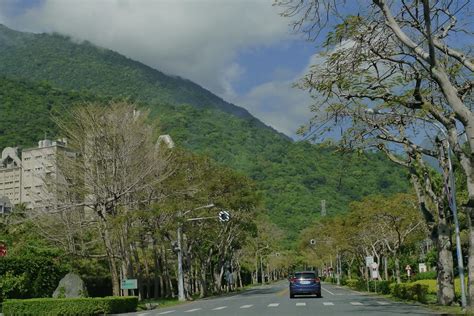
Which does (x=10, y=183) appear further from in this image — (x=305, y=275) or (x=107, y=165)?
(x=305, y=275)

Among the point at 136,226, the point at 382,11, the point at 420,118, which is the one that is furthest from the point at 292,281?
the point at 382,11

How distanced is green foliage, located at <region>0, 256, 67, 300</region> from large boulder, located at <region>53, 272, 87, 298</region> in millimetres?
3644

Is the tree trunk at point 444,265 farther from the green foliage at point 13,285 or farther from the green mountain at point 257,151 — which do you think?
the green mountain at point 257,151

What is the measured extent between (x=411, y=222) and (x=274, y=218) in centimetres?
6761

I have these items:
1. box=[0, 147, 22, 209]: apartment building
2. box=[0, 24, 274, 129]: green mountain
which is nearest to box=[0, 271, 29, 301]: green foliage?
box=[0, 147, 22, 209]: apartment building

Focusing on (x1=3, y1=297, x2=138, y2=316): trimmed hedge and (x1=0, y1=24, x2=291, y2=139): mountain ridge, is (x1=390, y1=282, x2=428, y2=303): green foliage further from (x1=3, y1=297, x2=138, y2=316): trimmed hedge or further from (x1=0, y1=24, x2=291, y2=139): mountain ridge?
(x1=0, y1=24, x2=291, y2=139): mountain ridge

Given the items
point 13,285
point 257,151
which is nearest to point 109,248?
point 13,285

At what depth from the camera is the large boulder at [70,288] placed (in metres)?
30.3

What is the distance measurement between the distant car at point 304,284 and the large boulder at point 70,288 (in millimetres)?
13452

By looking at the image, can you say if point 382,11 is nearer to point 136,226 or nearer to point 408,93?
point 408,93

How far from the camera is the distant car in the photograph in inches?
1494

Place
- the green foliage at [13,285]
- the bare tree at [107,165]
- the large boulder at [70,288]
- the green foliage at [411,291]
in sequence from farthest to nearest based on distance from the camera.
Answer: the bare tree at [107,165] → the green foliage at [13,285] → the large boulder at [70,288] → the green foliage at [411,291]

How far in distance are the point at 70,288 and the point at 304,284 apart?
48.2 feet

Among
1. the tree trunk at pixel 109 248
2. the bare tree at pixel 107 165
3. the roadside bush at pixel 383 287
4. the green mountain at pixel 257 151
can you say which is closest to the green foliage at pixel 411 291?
the roadside bush at pixel 383 287
